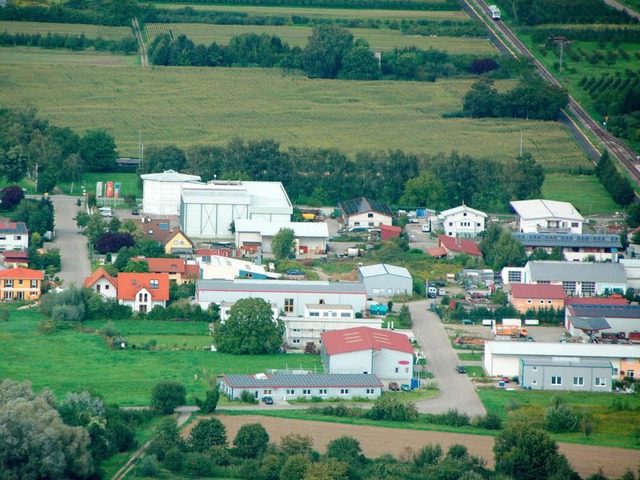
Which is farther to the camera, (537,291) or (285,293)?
(537,291)

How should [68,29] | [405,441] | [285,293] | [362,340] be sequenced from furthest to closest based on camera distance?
[68,29]
[285,293]
[362,340]
[405,441]

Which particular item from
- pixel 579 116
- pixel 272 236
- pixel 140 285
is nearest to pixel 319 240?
pixel 272 236

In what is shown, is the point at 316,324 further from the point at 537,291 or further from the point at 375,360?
the point at 537,291

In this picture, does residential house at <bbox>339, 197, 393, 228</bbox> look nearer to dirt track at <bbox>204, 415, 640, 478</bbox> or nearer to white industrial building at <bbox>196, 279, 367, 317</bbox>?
white industrial building at <bbox>196, 279, 367, 317</bbox>

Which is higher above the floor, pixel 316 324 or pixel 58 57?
pixel 58 57

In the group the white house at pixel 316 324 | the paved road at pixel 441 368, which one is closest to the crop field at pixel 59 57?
the paved road at pixel 441 368

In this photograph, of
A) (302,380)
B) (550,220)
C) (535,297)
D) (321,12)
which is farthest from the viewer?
(321,12)

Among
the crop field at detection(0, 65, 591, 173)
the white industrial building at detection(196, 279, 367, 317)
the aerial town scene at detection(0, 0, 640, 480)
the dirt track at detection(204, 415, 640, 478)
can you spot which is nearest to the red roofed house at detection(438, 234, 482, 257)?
the aerial town scene at detection(0, 0, 640, 480)

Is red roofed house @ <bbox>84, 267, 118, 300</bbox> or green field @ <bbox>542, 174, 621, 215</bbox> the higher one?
green field @ <bbox>542, 174, 621, 215</bbox>
